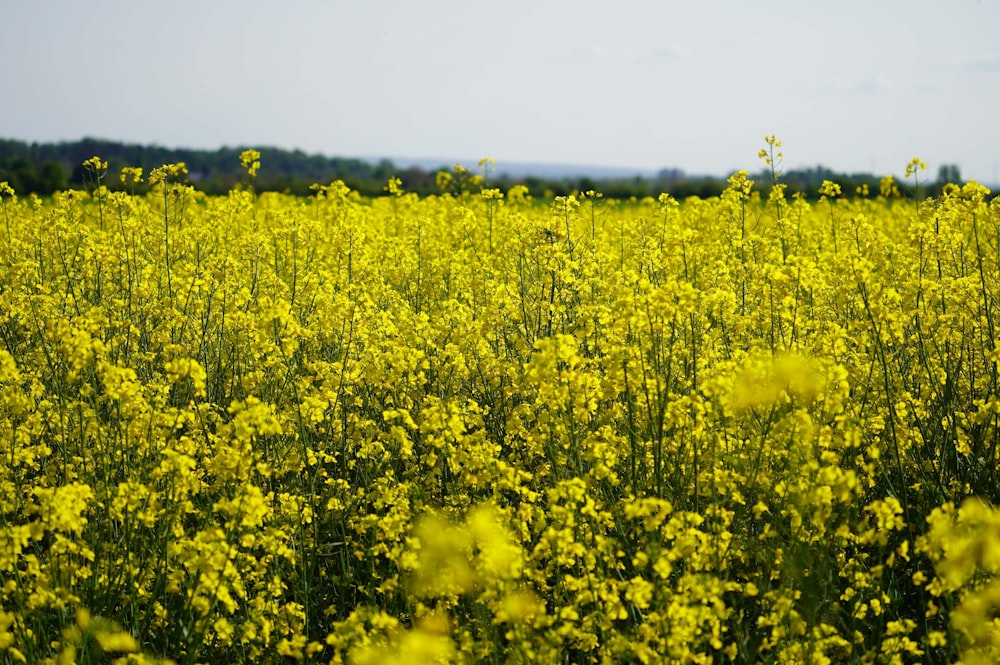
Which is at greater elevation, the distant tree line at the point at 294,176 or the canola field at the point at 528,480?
the distant tree line at the point at 294,176

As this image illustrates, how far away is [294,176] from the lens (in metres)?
30.8

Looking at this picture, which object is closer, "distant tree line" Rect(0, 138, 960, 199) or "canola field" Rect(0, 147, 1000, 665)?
"canola field" Rect(0, 147, 1000, 665)

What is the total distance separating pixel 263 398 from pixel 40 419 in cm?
101

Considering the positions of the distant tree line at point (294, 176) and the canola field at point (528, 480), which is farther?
the distant tree line at point (294, 176)

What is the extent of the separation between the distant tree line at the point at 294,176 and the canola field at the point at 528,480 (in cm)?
224

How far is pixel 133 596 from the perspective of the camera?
11.1 ft

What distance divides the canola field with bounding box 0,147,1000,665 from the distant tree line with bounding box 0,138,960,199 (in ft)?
7.34

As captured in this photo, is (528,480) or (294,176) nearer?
(528,480)

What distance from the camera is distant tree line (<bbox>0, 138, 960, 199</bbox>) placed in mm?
14137

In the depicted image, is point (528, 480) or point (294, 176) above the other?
point (294, 176)

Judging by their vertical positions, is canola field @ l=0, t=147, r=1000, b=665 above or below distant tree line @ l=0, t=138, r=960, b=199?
below

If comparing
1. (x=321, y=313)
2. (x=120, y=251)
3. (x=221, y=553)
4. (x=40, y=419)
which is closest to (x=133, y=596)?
(x=221, y=553)

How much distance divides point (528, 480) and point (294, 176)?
2814cm

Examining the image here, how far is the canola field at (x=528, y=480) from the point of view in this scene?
3004mm
